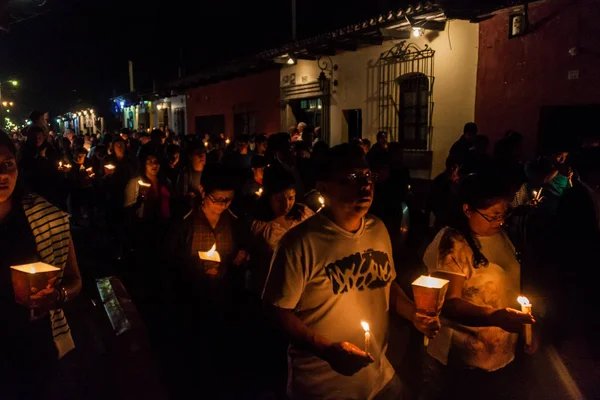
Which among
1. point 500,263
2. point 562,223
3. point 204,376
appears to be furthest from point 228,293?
point 562,223

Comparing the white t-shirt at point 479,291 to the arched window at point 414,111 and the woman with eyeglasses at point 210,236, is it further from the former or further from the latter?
the arched window at point 414,111

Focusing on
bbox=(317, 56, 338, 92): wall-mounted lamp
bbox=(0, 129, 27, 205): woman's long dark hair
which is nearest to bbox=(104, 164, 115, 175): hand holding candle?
bbox=(0, 129, 27, 205): woman's long dark hair

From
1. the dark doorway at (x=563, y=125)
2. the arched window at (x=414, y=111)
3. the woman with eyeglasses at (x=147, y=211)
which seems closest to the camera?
the woman with eyeglasses at (x=147, y=211)

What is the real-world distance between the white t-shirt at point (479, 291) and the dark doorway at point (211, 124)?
2237 cm

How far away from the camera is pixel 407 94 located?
13.4 meters

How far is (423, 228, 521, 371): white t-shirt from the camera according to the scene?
296cm

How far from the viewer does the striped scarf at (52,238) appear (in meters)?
2.88

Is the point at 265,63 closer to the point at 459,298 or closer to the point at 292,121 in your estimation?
the point at 292,121

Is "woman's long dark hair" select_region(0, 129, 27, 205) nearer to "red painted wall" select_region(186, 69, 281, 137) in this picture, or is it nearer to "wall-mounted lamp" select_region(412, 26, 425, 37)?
"wall-mounted lamp" select_region(412, 26, 425, 37)

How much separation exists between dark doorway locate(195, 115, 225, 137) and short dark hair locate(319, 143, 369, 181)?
884 inches

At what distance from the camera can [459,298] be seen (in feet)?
9.41

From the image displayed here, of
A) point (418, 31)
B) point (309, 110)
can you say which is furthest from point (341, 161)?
point (309, 110)

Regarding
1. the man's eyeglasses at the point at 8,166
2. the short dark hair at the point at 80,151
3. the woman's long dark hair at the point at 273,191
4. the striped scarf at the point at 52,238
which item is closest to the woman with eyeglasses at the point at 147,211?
the woman's long dark hair at the point at 273,191

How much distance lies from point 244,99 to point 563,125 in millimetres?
14259
